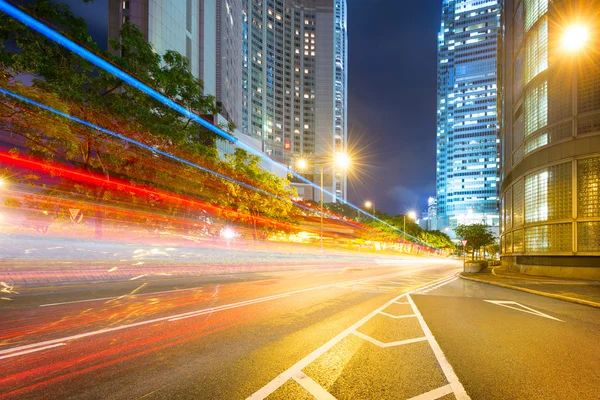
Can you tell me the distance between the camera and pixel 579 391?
12.8ft

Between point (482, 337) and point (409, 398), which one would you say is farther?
point (482, 337)

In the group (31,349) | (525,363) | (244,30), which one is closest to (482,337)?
(525,363)

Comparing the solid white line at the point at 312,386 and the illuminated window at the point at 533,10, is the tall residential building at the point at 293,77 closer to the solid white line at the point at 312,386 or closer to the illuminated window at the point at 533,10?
the illuminated window at the point at 533,10

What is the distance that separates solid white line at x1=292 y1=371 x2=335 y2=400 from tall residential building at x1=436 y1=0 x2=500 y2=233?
189020 mm

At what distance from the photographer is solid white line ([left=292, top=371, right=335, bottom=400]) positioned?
362 cm

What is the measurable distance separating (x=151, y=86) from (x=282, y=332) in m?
17.0

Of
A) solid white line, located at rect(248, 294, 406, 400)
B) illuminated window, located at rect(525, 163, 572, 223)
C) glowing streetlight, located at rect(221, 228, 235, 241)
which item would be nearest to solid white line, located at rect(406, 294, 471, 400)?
solid white line, located at rect(248, 294, 406, 400)

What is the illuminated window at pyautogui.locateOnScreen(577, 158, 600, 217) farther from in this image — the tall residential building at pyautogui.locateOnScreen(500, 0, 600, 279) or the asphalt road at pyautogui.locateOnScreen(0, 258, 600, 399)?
the asphalt road at pyautogui.locateOnScreen(0, 258, 600, 399)

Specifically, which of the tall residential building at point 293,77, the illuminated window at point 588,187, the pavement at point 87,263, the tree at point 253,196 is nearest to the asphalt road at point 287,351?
the pavement at point 87,263

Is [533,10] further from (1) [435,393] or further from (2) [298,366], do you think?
(2) [298,366]

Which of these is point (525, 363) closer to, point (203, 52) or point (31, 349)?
point (31, 349)

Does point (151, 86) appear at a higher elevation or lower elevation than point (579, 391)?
higher

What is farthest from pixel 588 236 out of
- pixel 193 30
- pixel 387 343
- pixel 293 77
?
pixel 293 77

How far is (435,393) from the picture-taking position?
3732 mm
